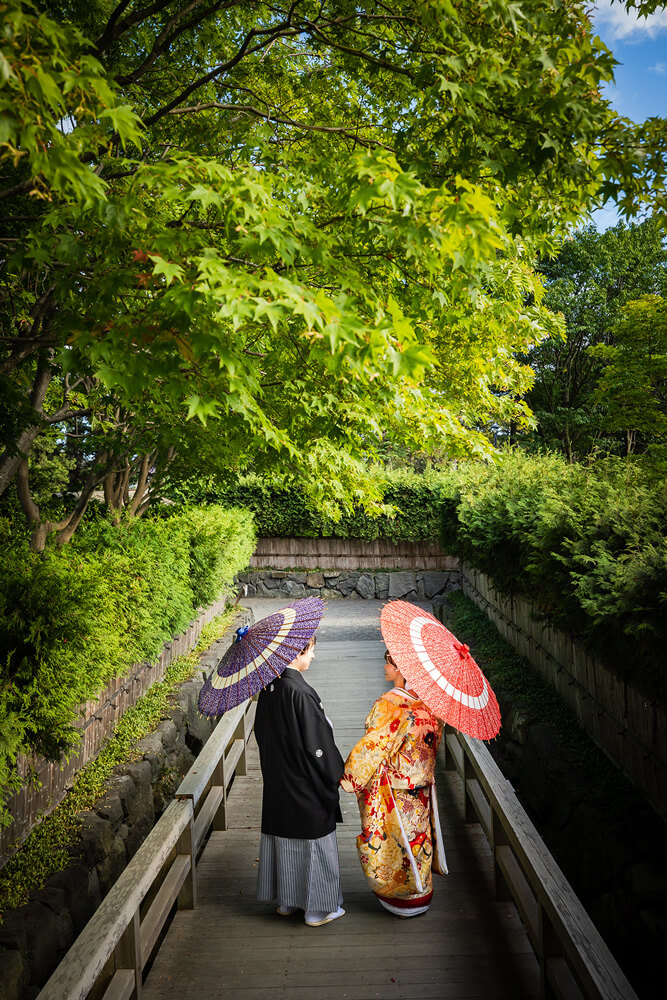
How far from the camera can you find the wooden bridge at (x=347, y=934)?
9.34 ft

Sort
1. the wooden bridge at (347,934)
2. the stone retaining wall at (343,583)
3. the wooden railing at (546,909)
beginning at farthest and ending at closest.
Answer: the stone retaining wall at (343,583)
the wooden bridge at (347,934)
the wooden railing at (546,909)

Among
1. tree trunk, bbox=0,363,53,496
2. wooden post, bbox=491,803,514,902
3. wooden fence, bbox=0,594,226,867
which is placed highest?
tree trunk, bbox=0,363,53,496

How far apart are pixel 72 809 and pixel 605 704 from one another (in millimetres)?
3873

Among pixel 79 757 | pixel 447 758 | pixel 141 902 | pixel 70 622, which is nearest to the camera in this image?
pixel 141 902

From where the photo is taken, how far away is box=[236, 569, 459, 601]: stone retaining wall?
1716 centimetres

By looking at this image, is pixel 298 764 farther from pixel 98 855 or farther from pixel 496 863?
pixel 98 855

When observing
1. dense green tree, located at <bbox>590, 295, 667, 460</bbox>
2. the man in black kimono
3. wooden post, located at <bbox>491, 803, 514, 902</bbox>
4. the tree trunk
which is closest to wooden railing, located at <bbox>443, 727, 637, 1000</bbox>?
wooden post, located at <bbox>491, 803, 514, 902</bbox>

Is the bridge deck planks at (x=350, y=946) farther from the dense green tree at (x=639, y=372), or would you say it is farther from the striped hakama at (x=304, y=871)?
the dense green tree at (x=639, y=372)

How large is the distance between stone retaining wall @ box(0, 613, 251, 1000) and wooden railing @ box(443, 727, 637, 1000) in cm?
240

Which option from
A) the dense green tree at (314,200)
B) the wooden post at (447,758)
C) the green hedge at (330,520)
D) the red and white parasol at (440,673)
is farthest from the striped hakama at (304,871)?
the green hedge at (330,520)

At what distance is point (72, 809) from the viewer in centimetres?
450

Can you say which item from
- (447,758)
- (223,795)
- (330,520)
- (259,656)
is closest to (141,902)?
(259,656)

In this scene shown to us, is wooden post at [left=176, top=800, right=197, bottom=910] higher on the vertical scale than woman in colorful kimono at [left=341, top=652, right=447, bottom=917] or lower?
lower

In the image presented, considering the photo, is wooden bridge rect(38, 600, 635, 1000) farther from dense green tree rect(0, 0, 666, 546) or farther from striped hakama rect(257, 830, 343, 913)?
dense green tree rect(0, 0, 666, 546)
